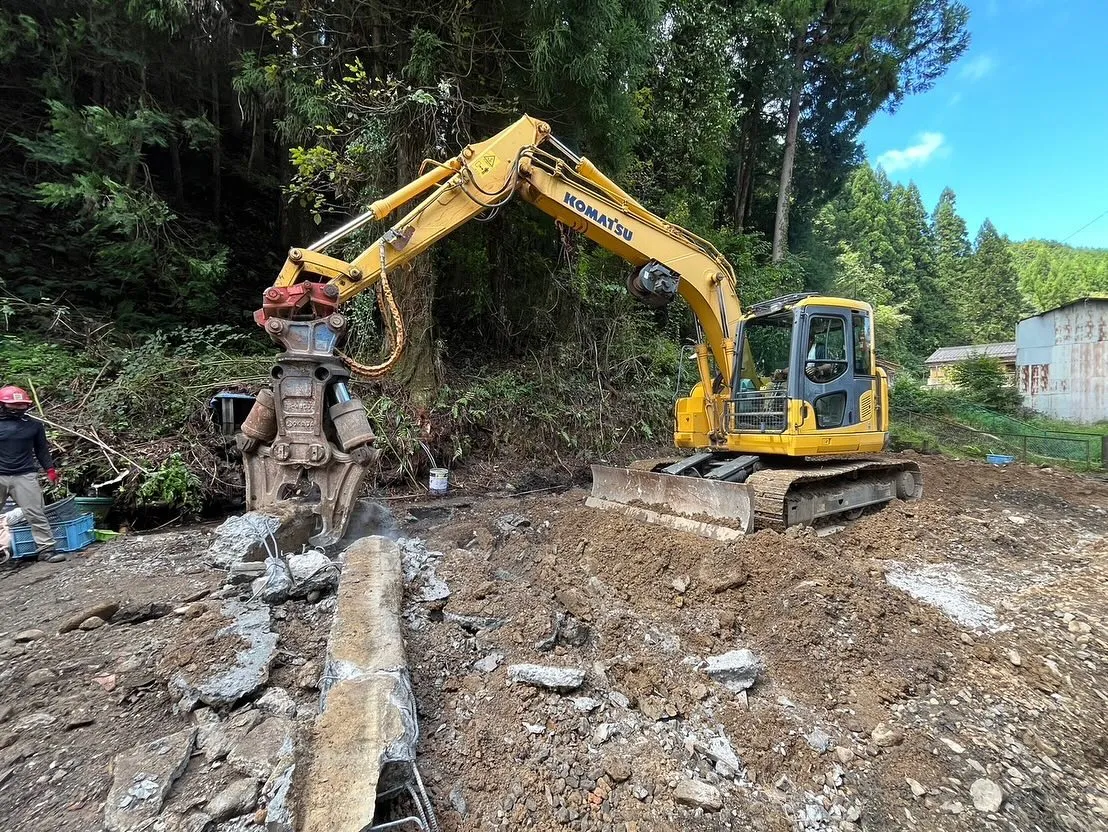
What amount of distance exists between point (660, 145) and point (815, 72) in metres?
9.35

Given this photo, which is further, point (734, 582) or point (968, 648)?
point (734, 582)

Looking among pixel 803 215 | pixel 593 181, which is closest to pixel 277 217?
pixel 593 181

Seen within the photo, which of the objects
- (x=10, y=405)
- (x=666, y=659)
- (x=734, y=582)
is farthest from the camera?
(x=10, y=405)

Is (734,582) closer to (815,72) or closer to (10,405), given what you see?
(10,405)

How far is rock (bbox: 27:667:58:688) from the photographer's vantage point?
255cm

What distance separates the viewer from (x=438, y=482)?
6922mm

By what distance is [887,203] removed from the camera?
4569 cm

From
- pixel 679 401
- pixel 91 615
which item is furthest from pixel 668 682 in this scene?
pixel 679 401

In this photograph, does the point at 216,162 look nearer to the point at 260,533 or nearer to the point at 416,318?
the point at 416,318

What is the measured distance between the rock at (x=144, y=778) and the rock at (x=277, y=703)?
0.82ft

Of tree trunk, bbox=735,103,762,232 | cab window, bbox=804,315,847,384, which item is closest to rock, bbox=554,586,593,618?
cab window, bbox=804,315,847,384

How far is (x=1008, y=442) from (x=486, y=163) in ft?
43.0

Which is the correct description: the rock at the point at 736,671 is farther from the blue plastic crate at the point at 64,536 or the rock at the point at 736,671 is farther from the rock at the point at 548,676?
the blue plastic crate at the point at 64,536

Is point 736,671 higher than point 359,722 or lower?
lower
